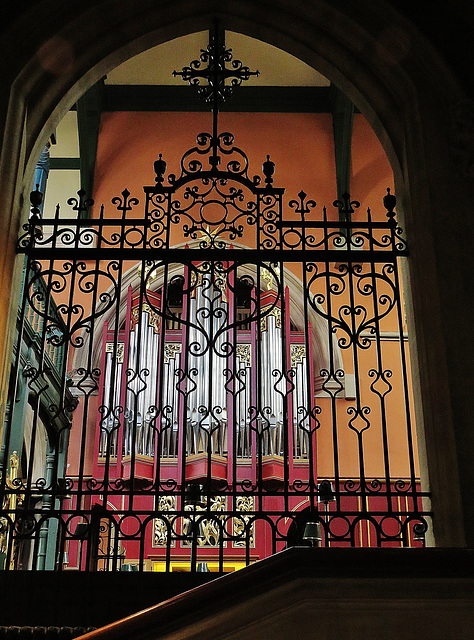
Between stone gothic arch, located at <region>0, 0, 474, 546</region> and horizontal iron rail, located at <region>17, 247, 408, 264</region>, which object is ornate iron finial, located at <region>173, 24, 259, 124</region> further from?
horizontal iron rail, located at <region>17, 247, 408, 264</region>

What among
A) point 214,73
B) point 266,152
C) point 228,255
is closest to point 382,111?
point 214,73

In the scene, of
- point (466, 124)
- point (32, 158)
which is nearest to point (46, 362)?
point (32, 158)

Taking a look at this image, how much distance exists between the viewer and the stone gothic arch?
3.79 m

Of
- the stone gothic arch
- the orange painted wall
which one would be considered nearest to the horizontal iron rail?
the stone gothic arch

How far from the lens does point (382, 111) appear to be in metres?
4.65

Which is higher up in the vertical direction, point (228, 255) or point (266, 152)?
point (266, 152)

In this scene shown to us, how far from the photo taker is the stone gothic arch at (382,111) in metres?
3.79

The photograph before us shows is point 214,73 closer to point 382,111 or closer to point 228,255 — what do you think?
point 382,111

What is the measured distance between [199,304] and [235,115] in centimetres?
292

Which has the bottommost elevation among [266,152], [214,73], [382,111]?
[382,111]

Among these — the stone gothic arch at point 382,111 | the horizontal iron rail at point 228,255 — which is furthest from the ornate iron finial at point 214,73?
the horizontal iron rail at point 228,255

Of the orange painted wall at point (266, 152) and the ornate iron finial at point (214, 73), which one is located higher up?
the orange painted wall at point (266, 152)

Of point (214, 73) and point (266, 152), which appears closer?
point (214, 73)

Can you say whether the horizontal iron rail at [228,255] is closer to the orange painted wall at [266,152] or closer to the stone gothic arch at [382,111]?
the stone gothic arch at [382,111]
